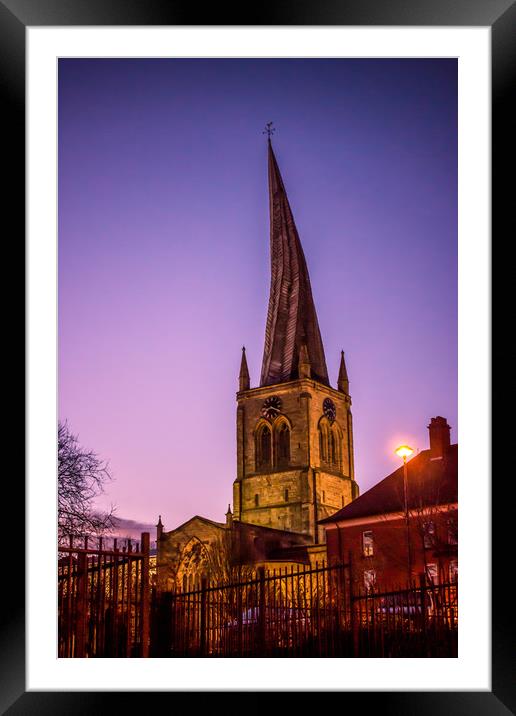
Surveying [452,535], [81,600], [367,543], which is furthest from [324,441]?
[81,600]

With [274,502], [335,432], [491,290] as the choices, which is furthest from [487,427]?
[335,432]

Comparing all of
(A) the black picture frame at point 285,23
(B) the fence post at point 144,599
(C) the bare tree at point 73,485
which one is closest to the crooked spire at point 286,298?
(C) the bare tree at point 73,485

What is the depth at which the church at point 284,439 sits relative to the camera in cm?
4303

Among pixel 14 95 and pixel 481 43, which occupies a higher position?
pixel 481 43

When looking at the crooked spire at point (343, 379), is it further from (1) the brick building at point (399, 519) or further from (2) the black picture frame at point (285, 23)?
(2) the black picture frame at point (285, 23)

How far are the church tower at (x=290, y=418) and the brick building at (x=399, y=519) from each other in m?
18.4

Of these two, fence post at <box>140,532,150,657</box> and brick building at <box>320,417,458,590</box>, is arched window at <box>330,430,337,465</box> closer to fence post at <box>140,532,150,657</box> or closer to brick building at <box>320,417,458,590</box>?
brick building at <box>320,417,458,590</box>

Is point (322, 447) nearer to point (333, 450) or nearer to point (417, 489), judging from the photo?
point (333, 450)

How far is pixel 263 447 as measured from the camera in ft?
175

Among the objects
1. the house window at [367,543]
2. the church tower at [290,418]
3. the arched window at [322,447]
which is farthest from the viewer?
the arched window at [322,447]

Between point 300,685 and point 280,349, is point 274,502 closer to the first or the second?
point 280,349

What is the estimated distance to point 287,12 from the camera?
4078mm

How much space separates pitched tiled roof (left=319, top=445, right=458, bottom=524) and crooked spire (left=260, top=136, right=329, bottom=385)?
2648 centimetres

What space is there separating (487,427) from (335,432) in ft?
166
